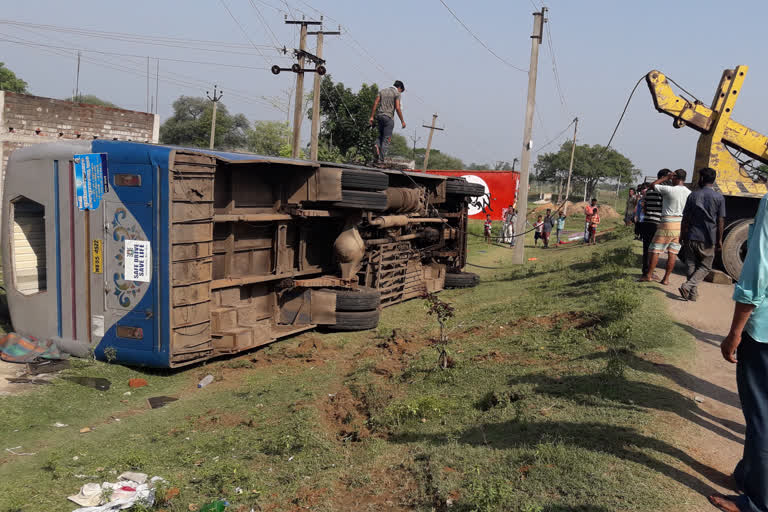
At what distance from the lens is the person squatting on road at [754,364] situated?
11.1ft

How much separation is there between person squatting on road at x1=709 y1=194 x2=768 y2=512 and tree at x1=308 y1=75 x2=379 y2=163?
3931 centimetres

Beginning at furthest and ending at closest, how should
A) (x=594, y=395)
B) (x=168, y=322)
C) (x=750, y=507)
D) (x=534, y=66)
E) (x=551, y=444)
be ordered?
(x=534, y=66) < (x=168, y=322) < (x=594, y=395) < (x=551, y=444) < (x=750, y=507)

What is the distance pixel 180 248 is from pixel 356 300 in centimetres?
323

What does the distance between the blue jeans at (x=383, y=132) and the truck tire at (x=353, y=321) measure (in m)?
4.61

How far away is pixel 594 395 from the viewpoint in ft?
16.7

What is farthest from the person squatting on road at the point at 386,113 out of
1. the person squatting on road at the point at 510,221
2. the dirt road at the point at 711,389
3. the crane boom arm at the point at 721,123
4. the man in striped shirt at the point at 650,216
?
the person squatting on road at the point at 510,221

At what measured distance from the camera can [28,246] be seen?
7.99 metres

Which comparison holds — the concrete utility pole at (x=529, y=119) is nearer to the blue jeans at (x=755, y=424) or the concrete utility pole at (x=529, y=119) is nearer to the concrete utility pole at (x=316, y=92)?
the concrete utility pole at (x=316, y=92)

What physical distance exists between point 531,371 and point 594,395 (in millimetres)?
988

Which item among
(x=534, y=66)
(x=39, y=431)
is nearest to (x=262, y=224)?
(x=39, y=431)

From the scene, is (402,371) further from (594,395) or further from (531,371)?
(594,395)

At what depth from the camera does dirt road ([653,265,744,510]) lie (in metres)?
4.13

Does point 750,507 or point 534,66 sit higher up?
point 534,66

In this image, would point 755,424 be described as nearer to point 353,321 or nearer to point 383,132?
point 353,321
